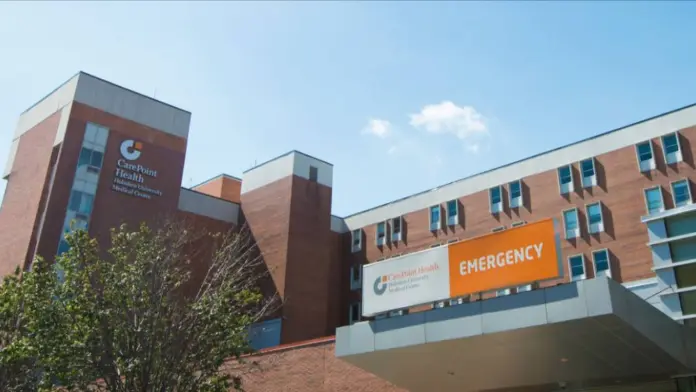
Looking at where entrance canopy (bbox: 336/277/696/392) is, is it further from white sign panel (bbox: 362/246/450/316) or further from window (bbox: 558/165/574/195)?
window (bbox: 558/165/574/195)

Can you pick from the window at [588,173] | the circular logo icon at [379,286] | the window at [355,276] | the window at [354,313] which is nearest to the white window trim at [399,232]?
the window at [355,276]

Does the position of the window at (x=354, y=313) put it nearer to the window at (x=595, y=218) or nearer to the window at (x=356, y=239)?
the window at (x=356, y=239)

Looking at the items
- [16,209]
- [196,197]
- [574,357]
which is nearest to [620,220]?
[574,357]

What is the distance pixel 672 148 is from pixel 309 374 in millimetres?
28930

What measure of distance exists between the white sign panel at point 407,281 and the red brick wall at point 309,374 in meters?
3.08

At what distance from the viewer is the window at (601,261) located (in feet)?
134

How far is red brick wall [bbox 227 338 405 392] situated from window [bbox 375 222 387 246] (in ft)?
98.1

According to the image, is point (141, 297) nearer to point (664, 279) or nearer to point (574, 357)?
point (574, 357)

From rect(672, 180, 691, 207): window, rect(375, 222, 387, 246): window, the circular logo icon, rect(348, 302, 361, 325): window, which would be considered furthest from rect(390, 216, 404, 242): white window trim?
the circular logo icon

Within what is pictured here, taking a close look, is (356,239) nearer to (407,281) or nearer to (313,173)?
(313,173)

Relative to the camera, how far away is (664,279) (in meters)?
18.0

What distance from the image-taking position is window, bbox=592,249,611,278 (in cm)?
4084

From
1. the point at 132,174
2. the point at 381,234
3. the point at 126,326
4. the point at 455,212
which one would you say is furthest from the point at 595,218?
the point at 126,326

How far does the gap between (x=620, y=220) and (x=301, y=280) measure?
73.1 ft
